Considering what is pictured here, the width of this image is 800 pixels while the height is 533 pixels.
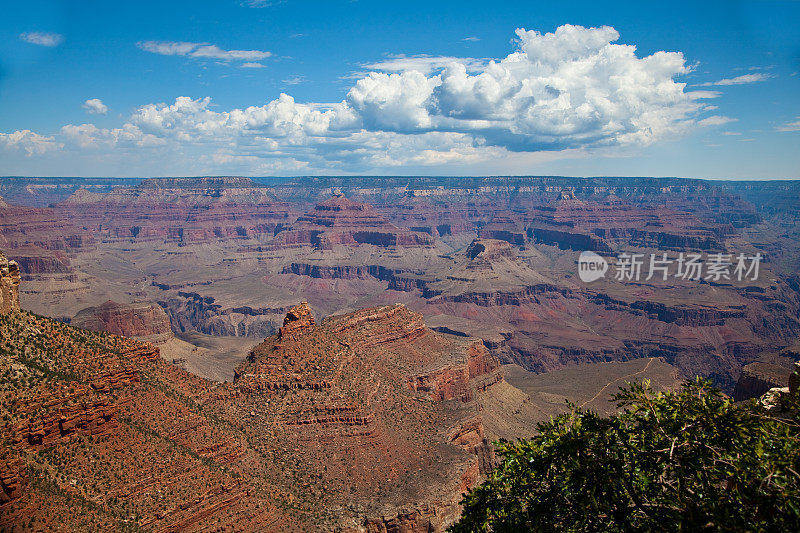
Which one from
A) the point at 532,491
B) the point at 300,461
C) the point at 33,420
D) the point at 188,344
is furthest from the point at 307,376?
the point at 188,344

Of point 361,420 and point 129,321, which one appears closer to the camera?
point 361,420

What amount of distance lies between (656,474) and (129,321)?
148m

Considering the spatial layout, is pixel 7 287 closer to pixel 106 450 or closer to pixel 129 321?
pixel 106 450

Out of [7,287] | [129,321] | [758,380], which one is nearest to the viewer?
[7,287]

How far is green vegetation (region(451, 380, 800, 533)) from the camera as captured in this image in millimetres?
18641

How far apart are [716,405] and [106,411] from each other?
131 ft

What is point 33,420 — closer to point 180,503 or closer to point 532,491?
point 180,503

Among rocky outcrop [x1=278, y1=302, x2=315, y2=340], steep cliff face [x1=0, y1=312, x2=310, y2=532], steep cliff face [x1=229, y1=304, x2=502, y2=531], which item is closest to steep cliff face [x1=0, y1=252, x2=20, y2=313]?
steep cliff face [x1=0, y1=312, x2=310, y2=532]

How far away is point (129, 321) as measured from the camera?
477 feet

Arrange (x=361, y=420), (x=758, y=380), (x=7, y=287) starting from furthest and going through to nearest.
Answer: (x=758, y=380) < (x=361, y=420) < (x=7, y=287)

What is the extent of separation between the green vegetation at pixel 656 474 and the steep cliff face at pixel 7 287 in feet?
132

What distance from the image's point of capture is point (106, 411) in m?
41.5

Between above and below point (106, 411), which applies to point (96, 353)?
above

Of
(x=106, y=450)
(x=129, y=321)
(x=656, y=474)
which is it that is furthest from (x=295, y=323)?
(x=129, y=321)
